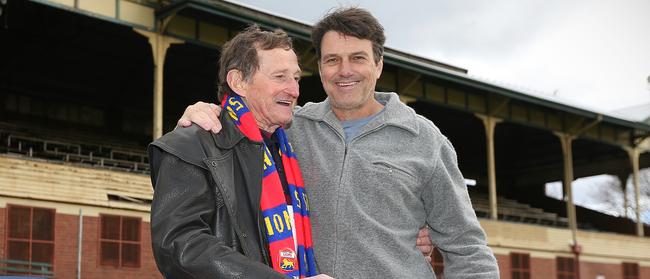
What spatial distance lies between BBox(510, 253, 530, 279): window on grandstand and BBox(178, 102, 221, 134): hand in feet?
84.3

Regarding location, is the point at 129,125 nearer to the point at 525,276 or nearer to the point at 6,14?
the point at 6,14

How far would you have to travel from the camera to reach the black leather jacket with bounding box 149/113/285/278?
104 inches

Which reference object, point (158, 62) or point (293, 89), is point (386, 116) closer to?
point (293, 89)

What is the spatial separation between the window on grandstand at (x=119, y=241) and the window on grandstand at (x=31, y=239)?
1.22m

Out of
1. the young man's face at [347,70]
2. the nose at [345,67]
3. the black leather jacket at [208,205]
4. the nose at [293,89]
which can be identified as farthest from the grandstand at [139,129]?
the black leather jacket at [208,205]

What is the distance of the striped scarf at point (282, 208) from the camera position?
9.75ft

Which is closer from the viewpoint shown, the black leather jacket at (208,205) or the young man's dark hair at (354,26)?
the black leather jacket at (208,205)

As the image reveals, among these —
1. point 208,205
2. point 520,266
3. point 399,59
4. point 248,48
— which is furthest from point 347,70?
point 520,266

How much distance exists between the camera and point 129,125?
29844mm

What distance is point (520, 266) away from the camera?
91.6 ft

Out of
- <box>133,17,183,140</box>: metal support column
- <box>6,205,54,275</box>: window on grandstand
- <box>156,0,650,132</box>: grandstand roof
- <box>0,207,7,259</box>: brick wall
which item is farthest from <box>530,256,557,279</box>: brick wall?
<box>0,207,7,259</box>: brick wall

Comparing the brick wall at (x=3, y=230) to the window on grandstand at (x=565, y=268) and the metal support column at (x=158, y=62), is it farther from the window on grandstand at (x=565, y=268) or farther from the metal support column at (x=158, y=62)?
the window on grandstand at (x=565, y=268)

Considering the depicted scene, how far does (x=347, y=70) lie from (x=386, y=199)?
611 mm

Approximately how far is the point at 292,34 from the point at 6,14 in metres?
7.20
